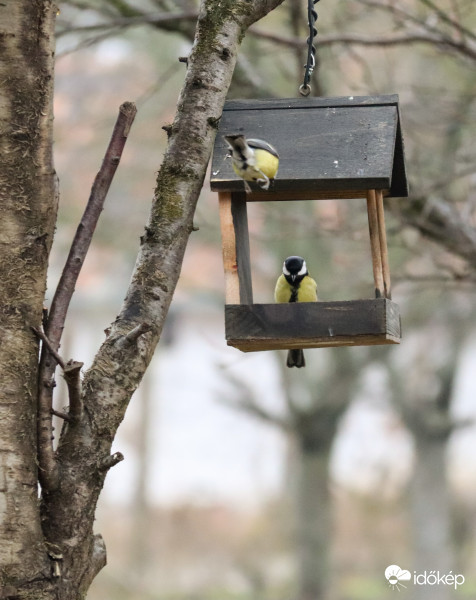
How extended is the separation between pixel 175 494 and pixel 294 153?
42.7 ft

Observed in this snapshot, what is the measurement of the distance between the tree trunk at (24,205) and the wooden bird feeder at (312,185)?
0.63 meters

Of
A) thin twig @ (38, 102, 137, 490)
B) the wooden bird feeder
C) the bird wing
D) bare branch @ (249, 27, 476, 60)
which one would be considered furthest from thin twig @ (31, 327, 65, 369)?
bare branch @ (249, 27, 476, 60)

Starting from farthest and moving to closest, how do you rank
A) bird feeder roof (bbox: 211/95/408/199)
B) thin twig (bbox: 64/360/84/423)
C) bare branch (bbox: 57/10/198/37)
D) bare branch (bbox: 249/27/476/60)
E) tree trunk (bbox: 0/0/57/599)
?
bare branch (bbox: 57/10/198/37) < bare branch (bbox: 249/27/476/60) < bird feeder roof (bbox: 211/95/408/199) < tree trunk (bbox: 0/0/57/599) < thin twig (bbox: 64/360/84/423)

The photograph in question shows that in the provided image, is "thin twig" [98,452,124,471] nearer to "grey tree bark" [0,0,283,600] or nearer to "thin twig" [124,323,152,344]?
"grey tree bark" [0,0,283,600]

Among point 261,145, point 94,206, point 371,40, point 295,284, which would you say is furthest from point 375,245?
point 371,40

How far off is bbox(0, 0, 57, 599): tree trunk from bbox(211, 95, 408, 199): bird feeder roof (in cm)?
62

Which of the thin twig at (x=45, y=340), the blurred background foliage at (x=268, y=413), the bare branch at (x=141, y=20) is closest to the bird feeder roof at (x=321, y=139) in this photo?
the thin twig at (x=45, y=340)

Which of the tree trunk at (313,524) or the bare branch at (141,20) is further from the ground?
the bare branch at (141,20)

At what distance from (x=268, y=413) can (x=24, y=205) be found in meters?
9.33

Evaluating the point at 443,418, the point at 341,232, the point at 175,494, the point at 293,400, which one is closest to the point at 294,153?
the point at 341,232

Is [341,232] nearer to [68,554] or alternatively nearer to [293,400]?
[68,554]

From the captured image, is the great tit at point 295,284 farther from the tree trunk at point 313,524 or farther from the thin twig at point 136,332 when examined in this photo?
the tree trunk at point 313,524

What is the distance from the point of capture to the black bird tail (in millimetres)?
3525

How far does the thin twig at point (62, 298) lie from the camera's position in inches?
86.7
